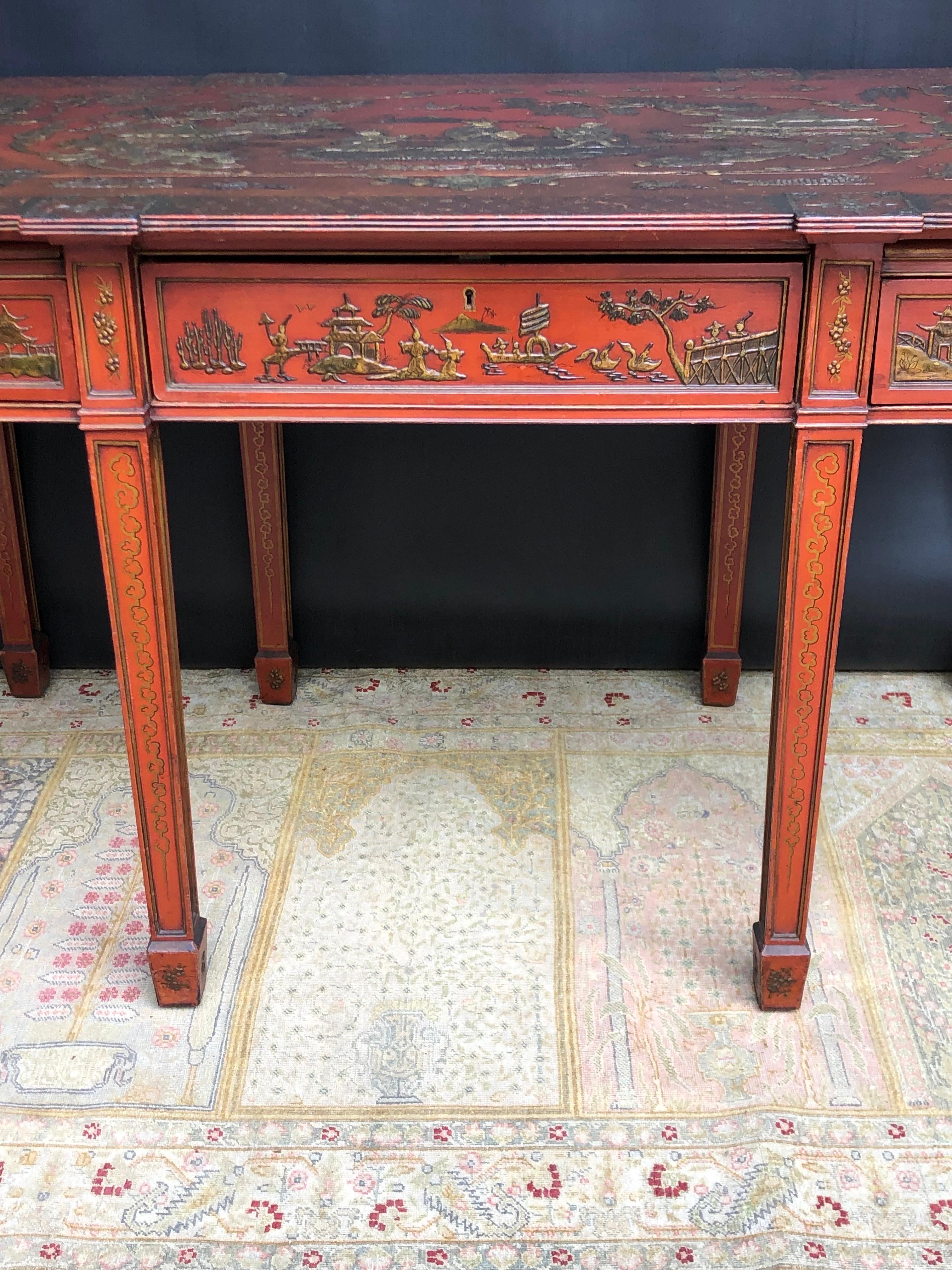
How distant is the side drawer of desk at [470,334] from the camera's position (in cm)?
186

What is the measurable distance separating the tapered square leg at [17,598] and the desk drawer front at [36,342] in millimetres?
1288

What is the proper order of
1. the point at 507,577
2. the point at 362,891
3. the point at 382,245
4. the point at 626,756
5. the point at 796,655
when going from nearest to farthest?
the point at 382,245
the point at 796,655
the point at 362,891
the point at 626,756
the point at 507,577

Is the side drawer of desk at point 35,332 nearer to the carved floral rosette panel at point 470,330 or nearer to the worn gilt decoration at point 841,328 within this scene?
the carved floral rosette panel at point 470,330

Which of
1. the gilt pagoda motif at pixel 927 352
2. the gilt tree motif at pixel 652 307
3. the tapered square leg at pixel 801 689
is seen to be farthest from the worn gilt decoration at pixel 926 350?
the gilt tree motif at pixel 652 307

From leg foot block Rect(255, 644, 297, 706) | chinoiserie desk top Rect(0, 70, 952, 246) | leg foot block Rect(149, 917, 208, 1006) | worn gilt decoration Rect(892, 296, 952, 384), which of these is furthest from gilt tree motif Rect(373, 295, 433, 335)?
leg foot block Rect(255, 644, 297, 706)

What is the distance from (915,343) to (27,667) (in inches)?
93.8

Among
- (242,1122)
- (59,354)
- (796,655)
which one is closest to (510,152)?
(59,354)

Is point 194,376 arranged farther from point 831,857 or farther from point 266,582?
point 831,857

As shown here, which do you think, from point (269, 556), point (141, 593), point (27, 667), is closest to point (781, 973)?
point (141, 593)

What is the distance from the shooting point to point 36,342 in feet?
6.26

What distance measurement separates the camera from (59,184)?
190 centimetres

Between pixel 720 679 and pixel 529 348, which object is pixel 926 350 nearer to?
pixel 529 348

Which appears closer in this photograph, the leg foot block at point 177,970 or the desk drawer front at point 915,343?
the desk drawer front at point 915,343

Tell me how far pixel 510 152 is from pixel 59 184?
719 millimetres
